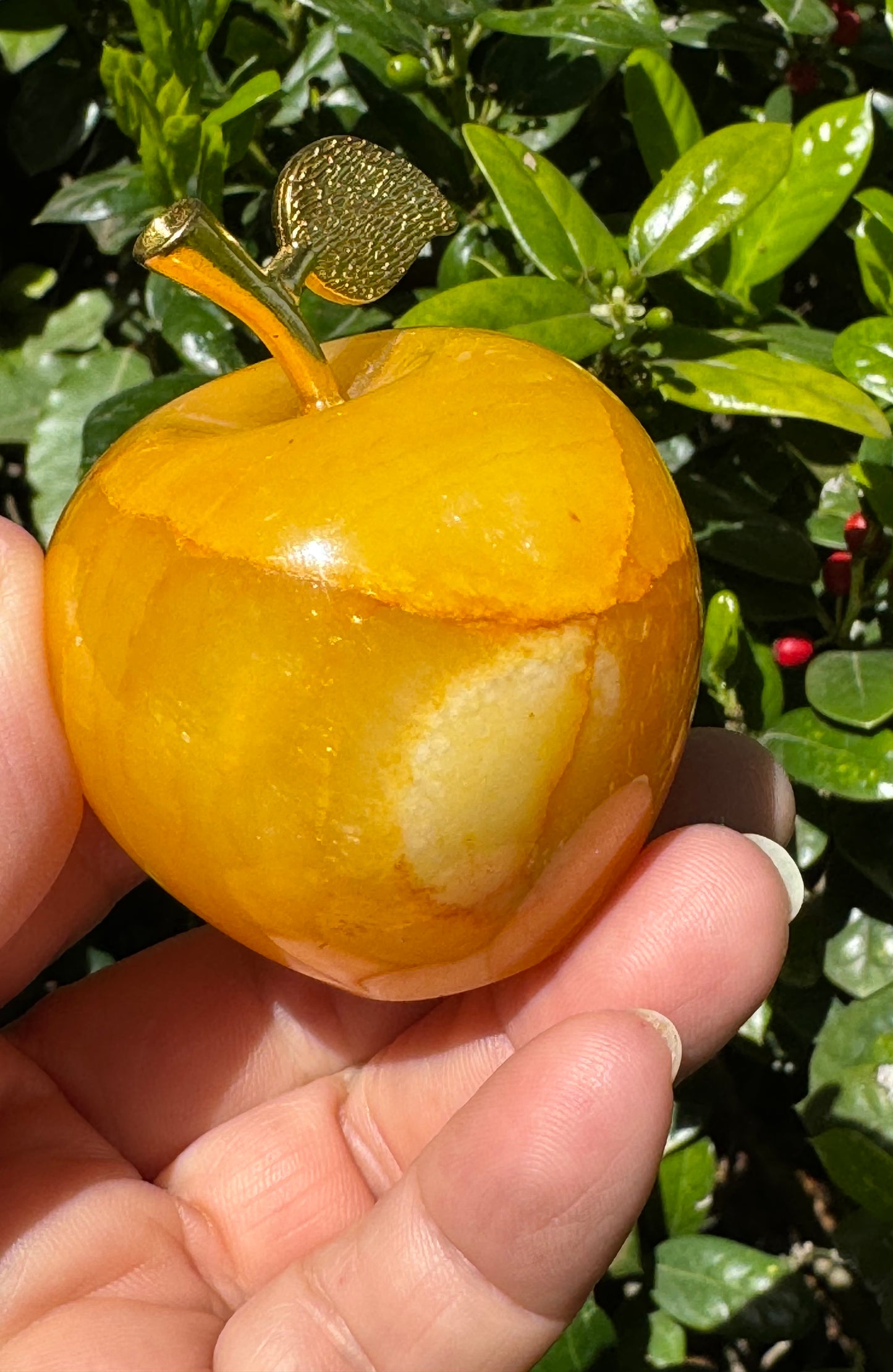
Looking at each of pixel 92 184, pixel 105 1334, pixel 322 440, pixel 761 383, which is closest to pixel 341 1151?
pixel 105 1334

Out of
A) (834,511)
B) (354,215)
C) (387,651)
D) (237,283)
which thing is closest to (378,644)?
(387,651)

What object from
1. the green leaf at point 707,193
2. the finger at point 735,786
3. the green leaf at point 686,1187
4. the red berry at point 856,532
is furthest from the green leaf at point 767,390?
the green leaf at point 686,1187

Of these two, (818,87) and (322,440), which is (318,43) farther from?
(322,440)

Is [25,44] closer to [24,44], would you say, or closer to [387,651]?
[24,44]

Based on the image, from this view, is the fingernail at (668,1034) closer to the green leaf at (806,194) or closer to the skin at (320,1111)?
the skin at (320,1111)

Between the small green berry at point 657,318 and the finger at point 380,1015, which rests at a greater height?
the small green berry at point 657,318
